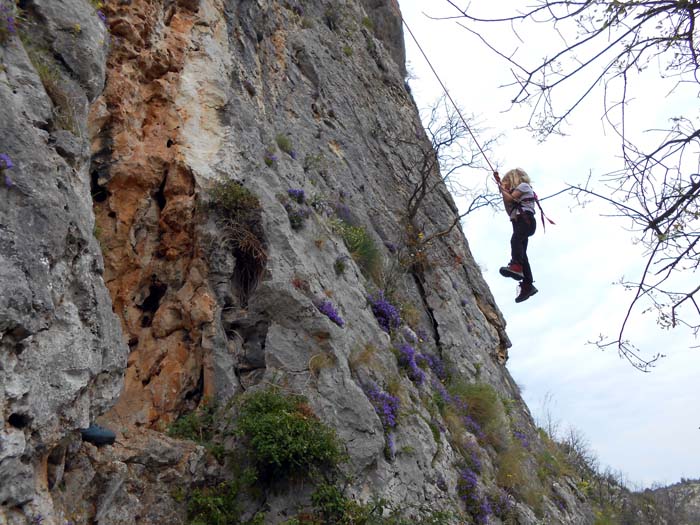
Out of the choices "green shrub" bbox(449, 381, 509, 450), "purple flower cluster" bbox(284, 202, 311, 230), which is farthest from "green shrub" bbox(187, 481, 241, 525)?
"green shrub" bbox(449, 381, 509, 450)

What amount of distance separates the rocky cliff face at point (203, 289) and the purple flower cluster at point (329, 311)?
0.07 feet

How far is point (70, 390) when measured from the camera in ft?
14.8

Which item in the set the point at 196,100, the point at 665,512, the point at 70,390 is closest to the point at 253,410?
the point at 70,390

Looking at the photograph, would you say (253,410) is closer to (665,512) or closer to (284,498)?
(284,498)

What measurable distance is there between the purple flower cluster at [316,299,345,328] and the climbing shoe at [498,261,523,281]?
9.79 feet

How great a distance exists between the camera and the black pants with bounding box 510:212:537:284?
31.5 feet

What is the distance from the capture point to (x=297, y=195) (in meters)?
8.90

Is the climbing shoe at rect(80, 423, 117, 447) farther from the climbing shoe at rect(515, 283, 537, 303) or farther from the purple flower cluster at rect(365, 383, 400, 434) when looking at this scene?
the climbing shoe at rect(515, 283, 537, 303)

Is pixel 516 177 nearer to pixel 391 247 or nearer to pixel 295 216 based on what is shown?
pixel 391 247

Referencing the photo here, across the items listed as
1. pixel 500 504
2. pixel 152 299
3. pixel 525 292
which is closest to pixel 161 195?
pixel 152 299

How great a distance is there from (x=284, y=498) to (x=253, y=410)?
2.89 ft

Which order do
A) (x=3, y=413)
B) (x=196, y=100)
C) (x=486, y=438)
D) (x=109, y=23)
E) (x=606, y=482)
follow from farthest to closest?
(x=606, y=482) < (x=486, y=438) < (x=196, y=100) < (x=109, y=23) < (x=3, y=413)

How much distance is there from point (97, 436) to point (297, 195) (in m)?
4.50

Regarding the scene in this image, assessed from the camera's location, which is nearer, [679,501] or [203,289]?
[203,289]
